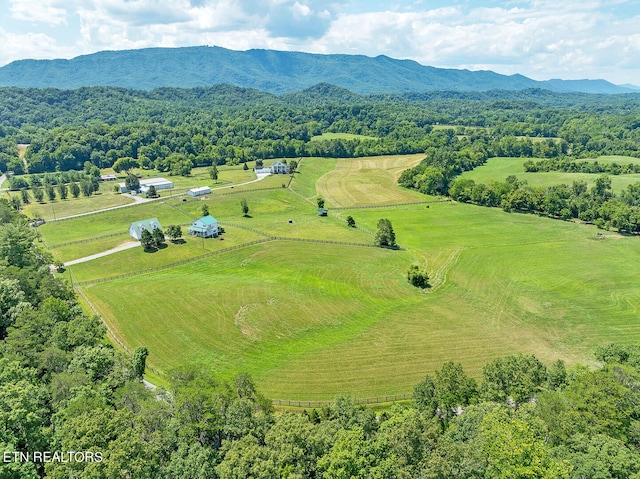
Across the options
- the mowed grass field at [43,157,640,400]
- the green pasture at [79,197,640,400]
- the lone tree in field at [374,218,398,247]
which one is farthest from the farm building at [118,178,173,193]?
the lone tree in field at [374,218,398,247]

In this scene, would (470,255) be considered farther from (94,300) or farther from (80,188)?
(80,188)

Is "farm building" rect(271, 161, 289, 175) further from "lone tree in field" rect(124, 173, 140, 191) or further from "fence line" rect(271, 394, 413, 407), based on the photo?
"fence line" rect(271, 394, 413, 407)

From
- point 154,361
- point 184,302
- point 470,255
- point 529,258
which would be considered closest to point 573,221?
point 529,258

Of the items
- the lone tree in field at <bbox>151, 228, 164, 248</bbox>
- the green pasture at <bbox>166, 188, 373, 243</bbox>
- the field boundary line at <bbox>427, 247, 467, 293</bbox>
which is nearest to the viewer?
the field boundary line at <bbox>427, 247, 467, 293</bbox>

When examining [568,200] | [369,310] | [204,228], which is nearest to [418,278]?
[369,310]

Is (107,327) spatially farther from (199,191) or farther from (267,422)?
(199,191)

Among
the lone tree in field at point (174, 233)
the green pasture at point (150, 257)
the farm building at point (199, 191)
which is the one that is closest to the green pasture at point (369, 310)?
the green pasture at point (150, 257)

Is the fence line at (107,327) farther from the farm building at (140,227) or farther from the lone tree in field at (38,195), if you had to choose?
the lone tree in field at (38,195)
